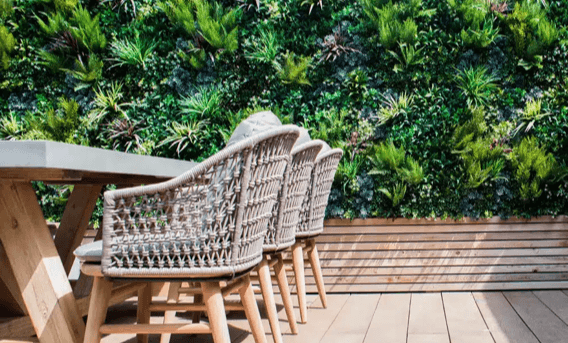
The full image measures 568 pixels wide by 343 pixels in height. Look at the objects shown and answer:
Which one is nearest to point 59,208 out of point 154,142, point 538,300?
point 154,142

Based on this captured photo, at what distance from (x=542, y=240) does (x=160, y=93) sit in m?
3.00

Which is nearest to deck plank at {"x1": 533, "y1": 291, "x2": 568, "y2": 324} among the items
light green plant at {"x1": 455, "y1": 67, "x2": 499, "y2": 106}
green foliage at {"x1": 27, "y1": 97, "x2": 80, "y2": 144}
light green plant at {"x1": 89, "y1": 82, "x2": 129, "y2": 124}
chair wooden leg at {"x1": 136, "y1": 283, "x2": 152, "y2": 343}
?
light green plant at {"x1": 455, "y1": 67, "x2": 499, "y2": 106}

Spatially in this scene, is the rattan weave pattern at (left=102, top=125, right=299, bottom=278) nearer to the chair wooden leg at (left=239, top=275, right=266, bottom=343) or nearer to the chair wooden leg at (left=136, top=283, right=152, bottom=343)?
the chair wooden leg at (left=239, top=275, right=266, bottom=343)

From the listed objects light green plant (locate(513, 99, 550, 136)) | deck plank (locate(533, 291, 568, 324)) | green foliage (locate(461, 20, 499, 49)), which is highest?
green foliage (locate(461, 20, 499, 49))

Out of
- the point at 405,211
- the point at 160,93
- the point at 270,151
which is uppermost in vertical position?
the point at 160,93

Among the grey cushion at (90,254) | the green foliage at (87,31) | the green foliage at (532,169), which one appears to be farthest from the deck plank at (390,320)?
the green foliage at (87,31)

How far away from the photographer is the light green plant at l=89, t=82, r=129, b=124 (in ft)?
15.7

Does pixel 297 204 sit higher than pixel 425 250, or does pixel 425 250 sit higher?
pixel 297 204

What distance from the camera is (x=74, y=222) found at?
10.5 feet

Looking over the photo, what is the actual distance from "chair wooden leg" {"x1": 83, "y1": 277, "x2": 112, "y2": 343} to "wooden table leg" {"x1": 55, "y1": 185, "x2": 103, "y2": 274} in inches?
51.4

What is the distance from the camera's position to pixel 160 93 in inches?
189

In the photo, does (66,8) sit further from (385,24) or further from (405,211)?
(405,211)

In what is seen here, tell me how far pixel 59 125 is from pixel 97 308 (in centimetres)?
318

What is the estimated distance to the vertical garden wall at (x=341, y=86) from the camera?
14.0 feet
